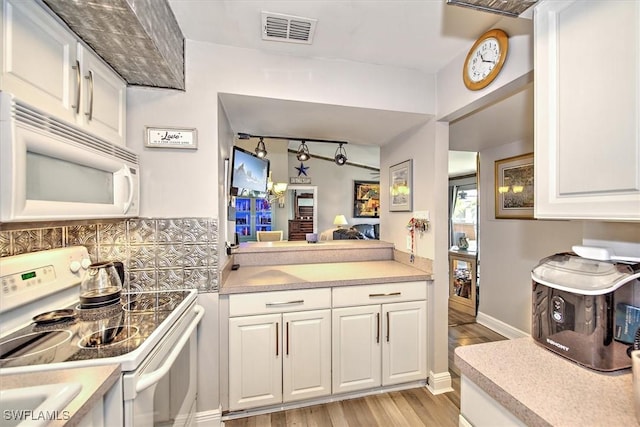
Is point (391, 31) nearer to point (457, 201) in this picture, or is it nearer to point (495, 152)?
point (495, 152)

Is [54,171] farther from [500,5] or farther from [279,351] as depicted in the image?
[500,5]

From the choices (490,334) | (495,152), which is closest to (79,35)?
(495,152)

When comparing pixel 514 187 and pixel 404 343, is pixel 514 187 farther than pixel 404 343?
Yes

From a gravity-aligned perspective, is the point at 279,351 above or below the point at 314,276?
below

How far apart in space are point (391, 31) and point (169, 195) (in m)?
1.61

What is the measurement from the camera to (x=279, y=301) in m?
1.71

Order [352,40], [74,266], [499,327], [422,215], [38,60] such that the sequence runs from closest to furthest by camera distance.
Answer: [38,60] → [74,266] → [352,40] → [422,215] → [499,327]

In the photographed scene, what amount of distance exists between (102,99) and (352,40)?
1378mm

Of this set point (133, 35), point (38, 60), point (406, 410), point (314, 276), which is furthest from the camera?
point (314, 276)

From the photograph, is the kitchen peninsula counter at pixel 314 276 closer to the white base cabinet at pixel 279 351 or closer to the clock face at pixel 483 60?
the white base cabinet at pixel 279 351

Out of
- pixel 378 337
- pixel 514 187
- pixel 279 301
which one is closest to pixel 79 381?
pixel 279 301

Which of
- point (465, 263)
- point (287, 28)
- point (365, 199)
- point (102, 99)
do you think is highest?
point (287, 28)

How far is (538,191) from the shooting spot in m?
0.96

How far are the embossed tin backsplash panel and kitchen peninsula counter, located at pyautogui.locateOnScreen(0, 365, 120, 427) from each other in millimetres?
1233
